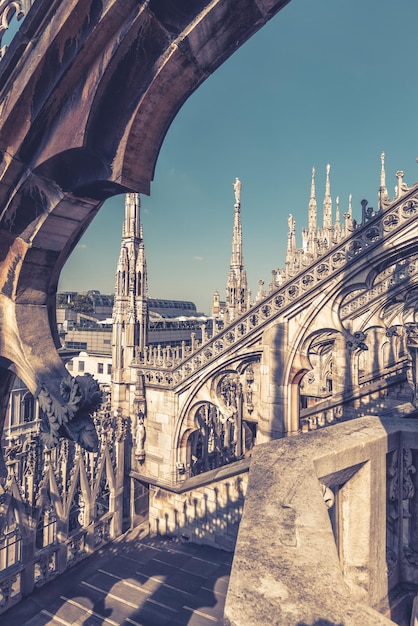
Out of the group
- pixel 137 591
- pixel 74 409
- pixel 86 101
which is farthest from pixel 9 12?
pixel 137 591

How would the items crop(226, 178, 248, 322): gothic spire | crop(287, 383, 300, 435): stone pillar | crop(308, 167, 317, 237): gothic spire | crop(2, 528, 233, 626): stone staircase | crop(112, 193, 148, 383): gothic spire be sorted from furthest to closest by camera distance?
crop(308, 167, 317, 237): gothic spire < crop(226, 178, 248, 322): gothic spire < crop(112, 193, 148, 383): gothic spire < crop(287, 383, 300, 435): stone pillar < crop(2, 528, 233, 626): stone staircase

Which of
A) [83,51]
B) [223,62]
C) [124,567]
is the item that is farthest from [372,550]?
[124,567]

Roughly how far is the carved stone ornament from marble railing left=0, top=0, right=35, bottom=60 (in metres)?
1.92

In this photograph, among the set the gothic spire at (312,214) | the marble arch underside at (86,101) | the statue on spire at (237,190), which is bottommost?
the marble arch underside at (86,101)

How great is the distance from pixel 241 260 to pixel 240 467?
45.7 feet

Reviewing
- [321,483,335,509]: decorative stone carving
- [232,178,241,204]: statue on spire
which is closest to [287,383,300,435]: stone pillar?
[321,483,335,509]: decorative stone carving

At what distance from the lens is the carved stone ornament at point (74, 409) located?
203 cm

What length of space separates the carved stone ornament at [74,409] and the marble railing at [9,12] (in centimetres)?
192

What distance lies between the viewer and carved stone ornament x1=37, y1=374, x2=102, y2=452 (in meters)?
2.03

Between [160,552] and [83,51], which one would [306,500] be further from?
[160,552]

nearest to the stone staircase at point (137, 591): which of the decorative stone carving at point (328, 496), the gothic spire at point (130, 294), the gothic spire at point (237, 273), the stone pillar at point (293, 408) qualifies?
the stone pillar at point (293, 408)

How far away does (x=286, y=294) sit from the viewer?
11219mm

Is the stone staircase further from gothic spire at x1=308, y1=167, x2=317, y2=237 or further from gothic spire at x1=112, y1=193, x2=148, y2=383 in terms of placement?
gothic spire at x1=308, y1=167, x2=317, y2=237

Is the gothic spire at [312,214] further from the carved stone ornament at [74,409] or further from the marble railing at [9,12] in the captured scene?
the carved stone ornament at [74,409]
